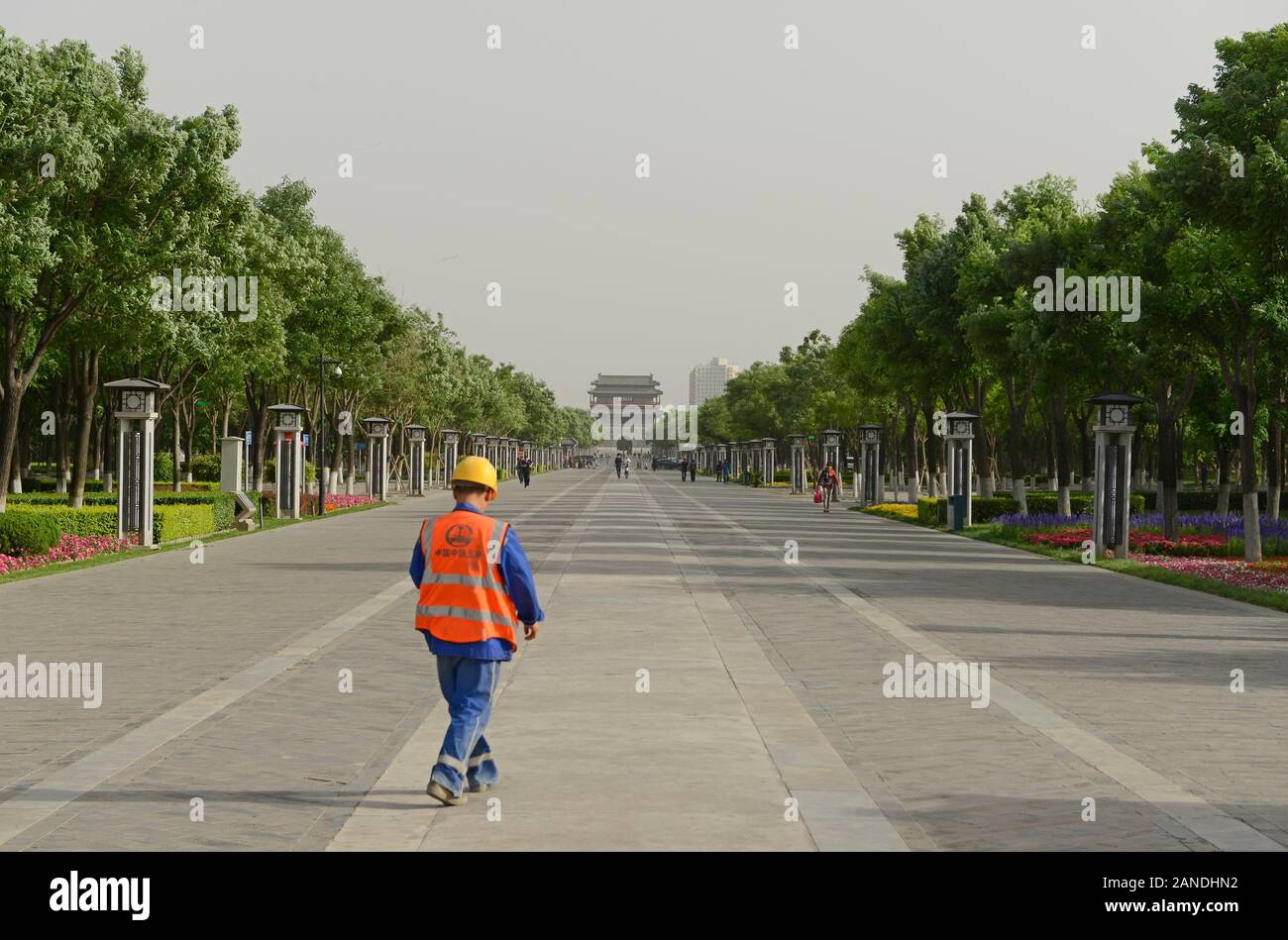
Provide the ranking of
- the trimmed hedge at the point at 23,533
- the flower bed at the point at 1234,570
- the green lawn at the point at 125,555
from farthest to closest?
the trimmed hedge at the point at 23,533
the green lawn at the point at 125,555
the flower bed at the point at 1234,570

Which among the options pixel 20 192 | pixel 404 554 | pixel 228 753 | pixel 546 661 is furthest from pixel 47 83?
pixel 228 753

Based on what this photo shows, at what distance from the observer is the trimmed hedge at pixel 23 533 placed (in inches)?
931

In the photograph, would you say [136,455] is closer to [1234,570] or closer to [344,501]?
[1234,570]

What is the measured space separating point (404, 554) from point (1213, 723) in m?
18.6

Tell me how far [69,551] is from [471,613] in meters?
19.8

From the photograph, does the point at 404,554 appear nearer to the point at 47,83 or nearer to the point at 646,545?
the point at 646,545

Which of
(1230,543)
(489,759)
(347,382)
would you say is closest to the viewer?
(489,759)

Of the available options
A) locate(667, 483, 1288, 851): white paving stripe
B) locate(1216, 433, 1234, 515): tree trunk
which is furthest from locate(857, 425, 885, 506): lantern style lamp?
locate(667, 483, 1288, 851): white paving stripe

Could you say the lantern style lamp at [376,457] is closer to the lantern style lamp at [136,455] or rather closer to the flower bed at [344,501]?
the flower bed at [344,501]

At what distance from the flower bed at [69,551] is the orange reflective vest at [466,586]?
16.2 m

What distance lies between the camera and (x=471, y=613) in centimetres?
746

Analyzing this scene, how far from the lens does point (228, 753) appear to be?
8.75 m

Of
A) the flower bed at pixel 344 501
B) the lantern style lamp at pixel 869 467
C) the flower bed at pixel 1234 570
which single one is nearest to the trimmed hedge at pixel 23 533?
the flower bed at pixel 1234 570

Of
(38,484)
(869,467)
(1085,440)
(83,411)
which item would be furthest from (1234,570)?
(38,484)
